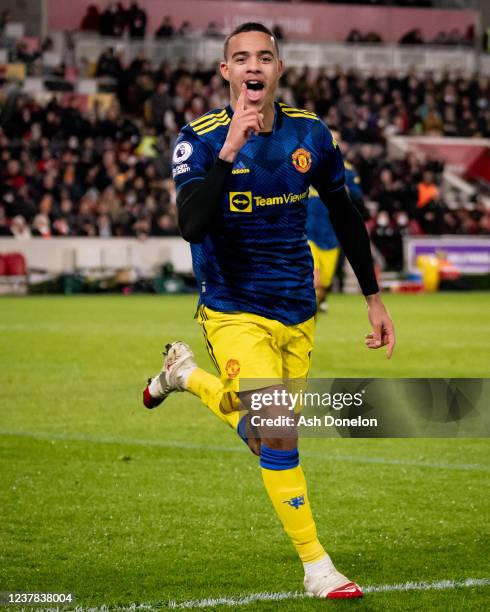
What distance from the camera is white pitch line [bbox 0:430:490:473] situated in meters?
7.97

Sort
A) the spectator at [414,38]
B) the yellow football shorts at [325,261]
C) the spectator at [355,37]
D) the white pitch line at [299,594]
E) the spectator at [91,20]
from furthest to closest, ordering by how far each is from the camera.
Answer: the spectator at [414,38], the spectator at [355,37], the spectator at [91,20], the yellow football shorts at [325,261], the white pitch line at [299,594]

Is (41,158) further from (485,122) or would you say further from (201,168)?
(201,168)

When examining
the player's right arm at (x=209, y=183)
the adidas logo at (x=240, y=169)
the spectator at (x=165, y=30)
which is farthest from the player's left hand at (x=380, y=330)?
the spectator at (x=165, y=30)

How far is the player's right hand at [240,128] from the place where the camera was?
4.63 metres

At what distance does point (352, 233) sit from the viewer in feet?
17.7

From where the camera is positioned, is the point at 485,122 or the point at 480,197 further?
the point at 485,122

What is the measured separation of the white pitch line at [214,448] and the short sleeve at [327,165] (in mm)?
2992

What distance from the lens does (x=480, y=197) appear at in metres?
36.0

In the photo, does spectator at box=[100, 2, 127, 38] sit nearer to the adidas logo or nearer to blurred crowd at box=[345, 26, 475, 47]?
blurred crowd at box=[345, 26, 475, 47]

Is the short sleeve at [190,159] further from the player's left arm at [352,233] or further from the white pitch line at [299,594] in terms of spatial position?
the white pitch line at [299,594]

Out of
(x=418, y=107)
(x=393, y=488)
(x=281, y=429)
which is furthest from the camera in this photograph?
(x=418, y=107)

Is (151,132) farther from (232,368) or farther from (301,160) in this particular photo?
(232,368)

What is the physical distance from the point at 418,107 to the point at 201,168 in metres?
34.5

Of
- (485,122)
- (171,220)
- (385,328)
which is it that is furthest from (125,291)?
(385,328)
